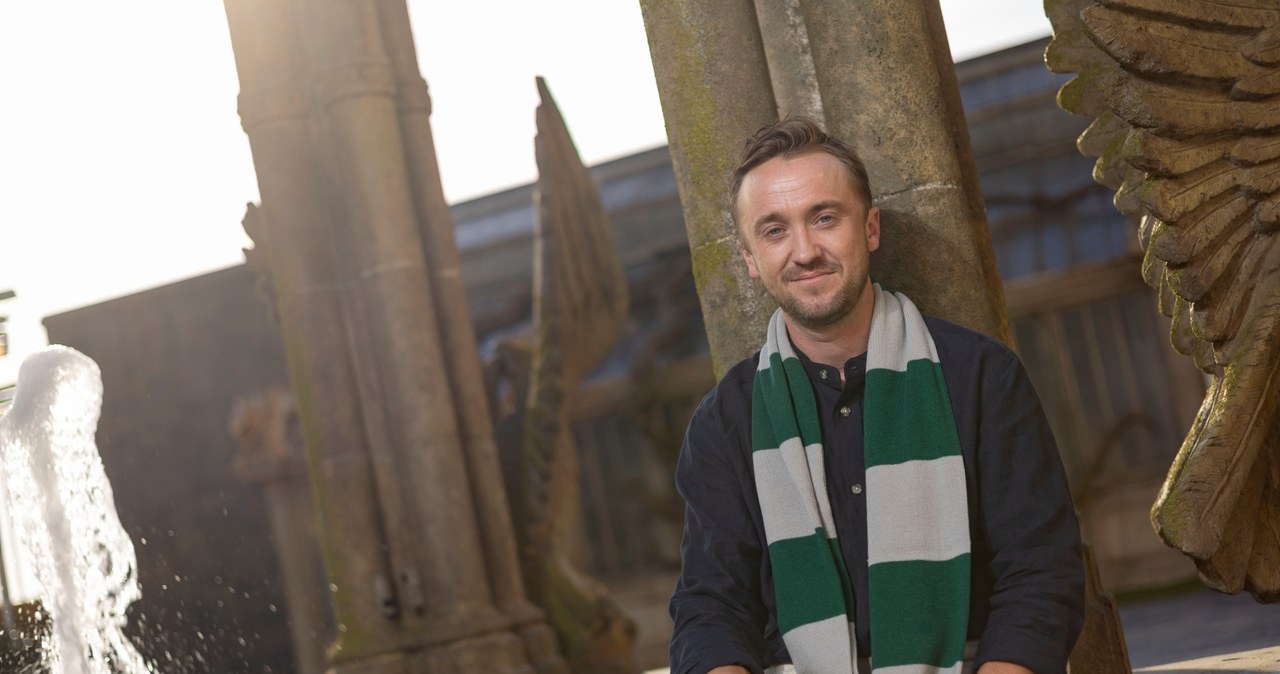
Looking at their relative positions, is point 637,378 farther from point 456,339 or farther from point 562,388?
point 456,339

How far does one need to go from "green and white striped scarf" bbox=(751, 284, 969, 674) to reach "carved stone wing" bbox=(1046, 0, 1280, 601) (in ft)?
1.28

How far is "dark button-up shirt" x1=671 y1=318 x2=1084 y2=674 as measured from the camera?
6.11 ft

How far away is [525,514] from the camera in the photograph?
5629mm

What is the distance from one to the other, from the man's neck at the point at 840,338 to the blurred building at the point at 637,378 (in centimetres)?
629

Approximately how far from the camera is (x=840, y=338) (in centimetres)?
207

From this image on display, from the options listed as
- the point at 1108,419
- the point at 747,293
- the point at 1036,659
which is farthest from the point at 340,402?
the point at 1108,419

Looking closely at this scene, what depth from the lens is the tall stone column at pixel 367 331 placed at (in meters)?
5.22

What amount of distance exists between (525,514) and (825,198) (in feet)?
12.4

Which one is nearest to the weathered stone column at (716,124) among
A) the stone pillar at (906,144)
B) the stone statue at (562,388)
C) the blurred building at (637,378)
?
the stone pillar at (906,144)

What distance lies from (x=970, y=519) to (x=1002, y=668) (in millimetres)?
217

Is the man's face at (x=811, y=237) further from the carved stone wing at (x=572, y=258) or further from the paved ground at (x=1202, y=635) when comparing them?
the carved stone wing at (x=572, y=258)

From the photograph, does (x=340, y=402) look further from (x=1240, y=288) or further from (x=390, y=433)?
(x=1240, y=288)

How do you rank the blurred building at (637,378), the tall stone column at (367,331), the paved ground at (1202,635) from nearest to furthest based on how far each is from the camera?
the paved ground at (1202,635)
the tall stone column at (367,331)
the blurred building at (637,378)

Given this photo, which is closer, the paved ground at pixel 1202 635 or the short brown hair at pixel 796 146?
the short brown hair at pixel 796 146
